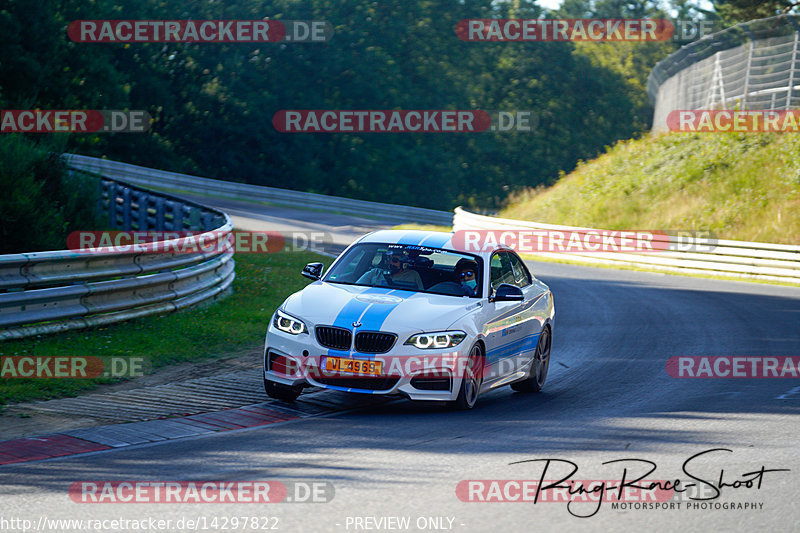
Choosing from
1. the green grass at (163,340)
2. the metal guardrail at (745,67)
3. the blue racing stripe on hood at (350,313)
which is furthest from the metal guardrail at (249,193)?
the blue racing stripe on hood at (350,313)

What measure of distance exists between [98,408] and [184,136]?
5859 centimetres

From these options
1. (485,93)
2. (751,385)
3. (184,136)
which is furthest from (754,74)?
(485,93)

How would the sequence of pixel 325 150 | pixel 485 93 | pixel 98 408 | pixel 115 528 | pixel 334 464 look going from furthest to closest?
pixel 485 93 → pixel 325 150 → pixel 98 408 → pixel 334 464 → pixel 115 528

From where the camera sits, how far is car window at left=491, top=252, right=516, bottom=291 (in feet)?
34.1

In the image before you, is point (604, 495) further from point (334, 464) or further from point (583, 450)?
point (334, 464)

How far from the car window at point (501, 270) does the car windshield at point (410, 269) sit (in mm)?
258

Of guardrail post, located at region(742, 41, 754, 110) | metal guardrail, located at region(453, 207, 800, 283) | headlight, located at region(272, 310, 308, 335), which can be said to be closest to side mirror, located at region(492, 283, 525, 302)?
headlight, located at region(272, 310, 308, 335)

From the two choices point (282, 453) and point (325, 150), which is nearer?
point (282, 453)

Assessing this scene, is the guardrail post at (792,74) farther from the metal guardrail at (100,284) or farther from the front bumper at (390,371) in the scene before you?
the front bumper at (390,371)

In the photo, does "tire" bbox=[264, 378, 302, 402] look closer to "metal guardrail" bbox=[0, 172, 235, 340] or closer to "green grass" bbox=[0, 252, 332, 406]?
"green grass" bbox=[0, 252, 332, 406]

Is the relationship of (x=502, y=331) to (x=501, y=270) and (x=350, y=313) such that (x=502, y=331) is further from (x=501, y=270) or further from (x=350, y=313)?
(x=350, y=313)

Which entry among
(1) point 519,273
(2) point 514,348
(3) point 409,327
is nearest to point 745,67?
(1) point 519,273

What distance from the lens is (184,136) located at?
65.5 metres

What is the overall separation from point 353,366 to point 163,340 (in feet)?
12.1
